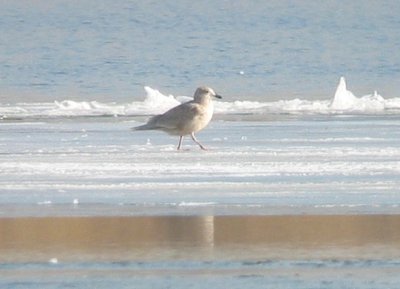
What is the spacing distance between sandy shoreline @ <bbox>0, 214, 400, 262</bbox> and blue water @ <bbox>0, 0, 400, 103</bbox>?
17231mm

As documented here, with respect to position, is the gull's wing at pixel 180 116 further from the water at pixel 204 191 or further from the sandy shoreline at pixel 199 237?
the sandy shoreline at pixel 199 237

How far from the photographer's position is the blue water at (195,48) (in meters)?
31.9

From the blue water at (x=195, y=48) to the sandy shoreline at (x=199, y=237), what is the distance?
17.2 m

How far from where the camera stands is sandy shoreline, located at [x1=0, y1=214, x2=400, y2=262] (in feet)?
30.3

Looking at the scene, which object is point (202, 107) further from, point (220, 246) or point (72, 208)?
point (220, 246)

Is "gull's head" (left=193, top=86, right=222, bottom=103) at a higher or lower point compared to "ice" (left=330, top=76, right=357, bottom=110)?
lower

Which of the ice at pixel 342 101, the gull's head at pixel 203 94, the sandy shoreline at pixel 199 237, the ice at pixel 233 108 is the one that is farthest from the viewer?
the ice at pixel 342 101

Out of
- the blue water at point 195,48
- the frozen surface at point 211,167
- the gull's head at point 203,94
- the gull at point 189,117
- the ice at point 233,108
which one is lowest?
the frozen surface at point 211,167

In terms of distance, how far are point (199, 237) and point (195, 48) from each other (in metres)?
33.8

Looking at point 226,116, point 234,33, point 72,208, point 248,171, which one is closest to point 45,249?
point 72,208

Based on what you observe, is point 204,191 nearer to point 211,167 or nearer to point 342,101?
point 211,167

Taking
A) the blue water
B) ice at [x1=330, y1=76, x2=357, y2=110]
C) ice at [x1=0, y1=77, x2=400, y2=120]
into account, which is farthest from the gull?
the blue water

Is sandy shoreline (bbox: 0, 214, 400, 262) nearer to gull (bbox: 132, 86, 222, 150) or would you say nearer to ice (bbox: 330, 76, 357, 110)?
gull (bbox: 132, 86, 222, 150)

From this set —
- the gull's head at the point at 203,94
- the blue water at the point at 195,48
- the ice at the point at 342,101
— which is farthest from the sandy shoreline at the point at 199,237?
the blue water at the point at 195,48
